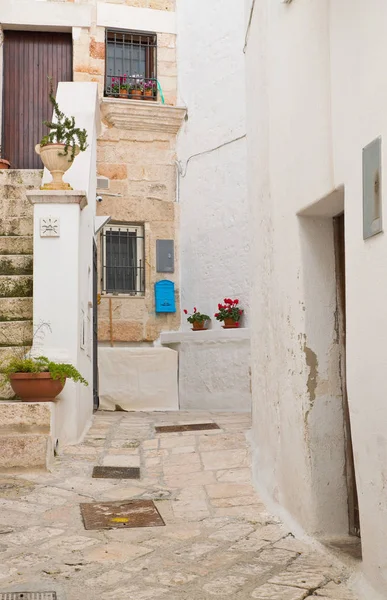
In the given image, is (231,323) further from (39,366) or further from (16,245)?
(39,366)

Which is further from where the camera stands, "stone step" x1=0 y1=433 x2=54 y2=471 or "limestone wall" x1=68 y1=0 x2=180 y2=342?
"limestone wall" x1=68 y1=0 x2=180 y2=342

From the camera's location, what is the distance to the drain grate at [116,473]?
4.80 m

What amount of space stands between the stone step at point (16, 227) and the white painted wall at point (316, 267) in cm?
244

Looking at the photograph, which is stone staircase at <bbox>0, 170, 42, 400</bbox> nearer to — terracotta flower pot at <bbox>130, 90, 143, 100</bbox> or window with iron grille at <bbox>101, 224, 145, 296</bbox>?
window with iron grille at <bbox>101, 224, 145, 296</bbox>

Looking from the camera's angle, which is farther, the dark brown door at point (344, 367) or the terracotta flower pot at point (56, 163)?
the terracotta flower pot at point (56, 163)

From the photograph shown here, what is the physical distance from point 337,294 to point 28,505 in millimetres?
2107

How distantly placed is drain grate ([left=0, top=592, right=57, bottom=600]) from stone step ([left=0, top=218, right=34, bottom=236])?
13.9 ft

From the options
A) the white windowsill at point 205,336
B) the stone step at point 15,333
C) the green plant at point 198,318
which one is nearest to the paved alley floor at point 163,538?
the stone step at point 15,333

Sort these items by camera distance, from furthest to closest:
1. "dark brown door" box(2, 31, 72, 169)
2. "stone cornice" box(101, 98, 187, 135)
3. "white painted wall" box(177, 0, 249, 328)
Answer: "dark brown door" box(2, 31, 72, 169) < "stone cornice" box(101, 98, 187, 135) < "white painted wall" box(177, 0, 249, 328)

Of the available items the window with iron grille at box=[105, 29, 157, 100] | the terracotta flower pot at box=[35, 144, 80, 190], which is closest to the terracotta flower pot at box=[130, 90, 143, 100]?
the window with iron grille at box=[105, 29, 157, 100]

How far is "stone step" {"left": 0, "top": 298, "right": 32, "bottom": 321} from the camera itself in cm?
591

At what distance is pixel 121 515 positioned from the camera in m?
4.01

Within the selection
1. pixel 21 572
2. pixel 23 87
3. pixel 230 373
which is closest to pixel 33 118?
pixel 23 87

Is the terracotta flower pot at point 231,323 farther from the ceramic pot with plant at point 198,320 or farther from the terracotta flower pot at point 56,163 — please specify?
the terracotta flower pot at point 56,163
